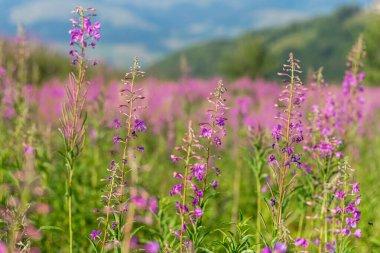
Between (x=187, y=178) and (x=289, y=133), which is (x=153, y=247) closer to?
(x=187, y=178)

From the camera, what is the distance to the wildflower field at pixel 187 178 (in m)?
2.88

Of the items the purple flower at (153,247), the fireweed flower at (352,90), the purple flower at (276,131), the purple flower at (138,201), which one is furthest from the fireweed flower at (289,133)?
the fireweed flower at (352,90)

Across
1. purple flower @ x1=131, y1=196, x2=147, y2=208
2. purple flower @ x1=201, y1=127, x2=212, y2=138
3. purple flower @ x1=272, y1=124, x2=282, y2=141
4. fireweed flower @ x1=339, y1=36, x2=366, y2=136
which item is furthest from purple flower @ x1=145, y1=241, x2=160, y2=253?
fireweed flower @ x1=339, y1=36, x2=366, y2=136

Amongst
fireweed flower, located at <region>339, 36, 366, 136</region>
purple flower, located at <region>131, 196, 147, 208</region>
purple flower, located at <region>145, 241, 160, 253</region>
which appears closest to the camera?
purple flower, located at <region>131, 196, 147, 208</region>

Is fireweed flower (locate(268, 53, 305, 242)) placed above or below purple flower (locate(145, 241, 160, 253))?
above

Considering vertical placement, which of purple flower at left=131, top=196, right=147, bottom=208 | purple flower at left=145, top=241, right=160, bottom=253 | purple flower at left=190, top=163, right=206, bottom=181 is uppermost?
purple flower at left=190, top=163, right=206, bottom=181

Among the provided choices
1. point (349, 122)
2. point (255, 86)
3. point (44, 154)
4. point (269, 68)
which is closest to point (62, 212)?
point (44, 154)

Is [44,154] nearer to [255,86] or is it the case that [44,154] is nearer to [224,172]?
[224,172]

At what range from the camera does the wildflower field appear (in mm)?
2879

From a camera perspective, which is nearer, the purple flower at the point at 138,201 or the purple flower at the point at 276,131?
the purple flower at the point at 138,201

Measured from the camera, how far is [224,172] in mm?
9117

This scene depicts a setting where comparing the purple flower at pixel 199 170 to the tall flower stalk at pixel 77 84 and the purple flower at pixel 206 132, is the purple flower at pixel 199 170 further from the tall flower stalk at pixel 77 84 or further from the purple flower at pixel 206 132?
the tall flower stalk at pixel 77 84

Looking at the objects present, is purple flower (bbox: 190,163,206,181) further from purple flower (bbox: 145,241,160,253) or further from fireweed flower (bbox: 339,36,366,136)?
fireweed flower (bbox: 339,36,366,136)

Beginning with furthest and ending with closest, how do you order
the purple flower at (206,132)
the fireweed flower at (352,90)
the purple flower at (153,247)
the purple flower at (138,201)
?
1. the fireweed flower at (352,90)
2. the purple flower at (206,132)
3. the purple flower at (153,247)
4. the purple flower at (138,201)
